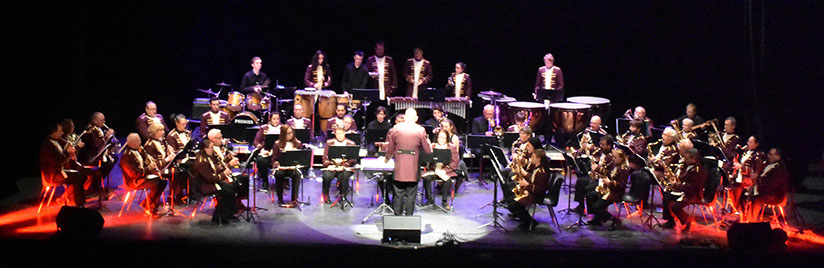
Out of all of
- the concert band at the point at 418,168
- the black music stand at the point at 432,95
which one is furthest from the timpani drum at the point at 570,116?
the black music stand at the point at 432,95

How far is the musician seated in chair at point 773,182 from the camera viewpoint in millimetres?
9148

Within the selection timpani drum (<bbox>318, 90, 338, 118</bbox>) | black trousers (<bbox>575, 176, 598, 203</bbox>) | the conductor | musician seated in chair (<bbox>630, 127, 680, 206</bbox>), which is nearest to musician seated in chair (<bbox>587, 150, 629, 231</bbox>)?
black trousers (<bbox>575, 176, 598, 203</bbox>)

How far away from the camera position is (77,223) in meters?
8.02

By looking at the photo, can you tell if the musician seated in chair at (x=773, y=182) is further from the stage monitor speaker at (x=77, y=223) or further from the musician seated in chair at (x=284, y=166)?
the stage monitor speaker at (x=77, y=223)

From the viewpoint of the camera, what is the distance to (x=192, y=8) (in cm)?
1480

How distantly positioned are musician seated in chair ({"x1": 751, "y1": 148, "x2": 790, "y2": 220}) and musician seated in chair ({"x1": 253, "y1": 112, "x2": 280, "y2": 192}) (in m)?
6.50

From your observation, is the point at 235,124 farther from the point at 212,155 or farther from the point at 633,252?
the point at 633,252

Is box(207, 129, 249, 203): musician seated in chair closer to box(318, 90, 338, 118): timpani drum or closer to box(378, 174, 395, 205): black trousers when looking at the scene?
box(378, 174, 395, 205): black trousers

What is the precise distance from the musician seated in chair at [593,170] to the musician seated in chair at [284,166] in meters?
3.84

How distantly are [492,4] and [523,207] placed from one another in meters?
6.71

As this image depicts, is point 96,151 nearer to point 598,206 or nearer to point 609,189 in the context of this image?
point 598,206

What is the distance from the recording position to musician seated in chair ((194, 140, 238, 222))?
931 centimetres

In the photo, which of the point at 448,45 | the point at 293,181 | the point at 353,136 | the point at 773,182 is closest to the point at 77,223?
the point at 293,181

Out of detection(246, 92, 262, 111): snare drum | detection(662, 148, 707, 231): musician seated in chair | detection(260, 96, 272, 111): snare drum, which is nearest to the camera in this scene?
detection(662, 148, 707, 231): musician seated in chair
